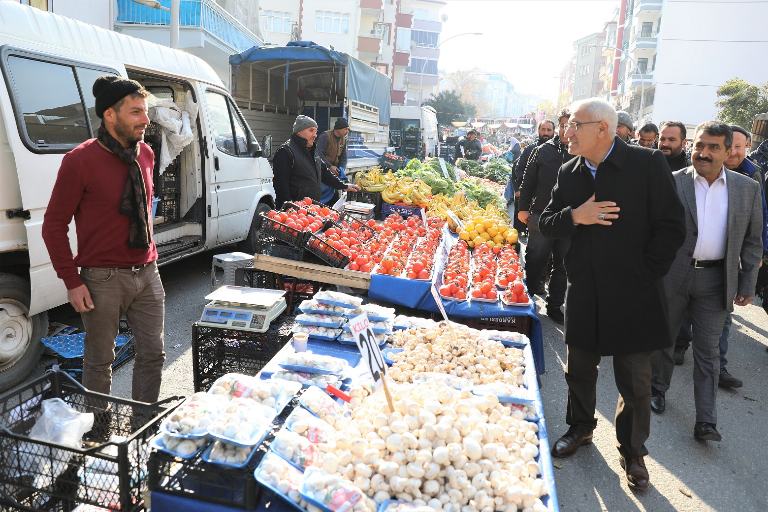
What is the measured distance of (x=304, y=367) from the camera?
3.12m

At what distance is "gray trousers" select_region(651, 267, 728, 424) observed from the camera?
421cm

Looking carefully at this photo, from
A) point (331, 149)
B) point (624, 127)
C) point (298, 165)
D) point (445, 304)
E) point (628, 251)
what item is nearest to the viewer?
point (628, 251)

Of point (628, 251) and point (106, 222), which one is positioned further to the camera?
point (628, 251)

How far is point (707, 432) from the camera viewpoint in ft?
13.8

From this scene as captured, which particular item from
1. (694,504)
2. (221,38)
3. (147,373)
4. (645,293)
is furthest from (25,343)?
(221,38)

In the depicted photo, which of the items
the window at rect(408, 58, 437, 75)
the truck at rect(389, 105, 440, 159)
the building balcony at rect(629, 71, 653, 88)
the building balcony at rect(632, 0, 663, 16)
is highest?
the building balcony at rect(632, 0, 663, 16)

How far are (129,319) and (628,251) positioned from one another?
3015mm

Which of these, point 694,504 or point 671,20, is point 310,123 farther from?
point 671,20

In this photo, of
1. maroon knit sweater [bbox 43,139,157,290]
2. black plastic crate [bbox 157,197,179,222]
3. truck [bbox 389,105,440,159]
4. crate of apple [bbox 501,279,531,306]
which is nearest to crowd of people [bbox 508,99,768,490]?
crate of apple [bbox 501,279,531,306]

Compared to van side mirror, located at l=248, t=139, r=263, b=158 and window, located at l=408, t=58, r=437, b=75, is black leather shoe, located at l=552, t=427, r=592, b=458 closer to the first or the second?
van side mirror, located at l=248, t=139, r=263, b=158

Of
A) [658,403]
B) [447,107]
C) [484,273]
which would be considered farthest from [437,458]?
[447,107]

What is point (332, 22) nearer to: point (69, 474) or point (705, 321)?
point (705, 321)

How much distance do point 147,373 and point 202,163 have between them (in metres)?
4.06

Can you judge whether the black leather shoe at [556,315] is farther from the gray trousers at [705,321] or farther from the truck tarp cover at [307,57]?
the truck tarp cover at [307,57]
